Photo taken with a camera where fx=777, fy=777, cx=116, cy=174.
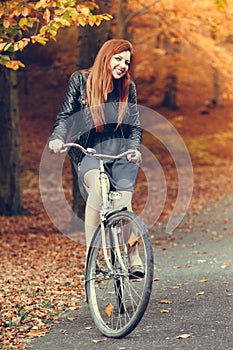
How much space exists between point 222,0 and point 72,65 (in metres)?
8.20

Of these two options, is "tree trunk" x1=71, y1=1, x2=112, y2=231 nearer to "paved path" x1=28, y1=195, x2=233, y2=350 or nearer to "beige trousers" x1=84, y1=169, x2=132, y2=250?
"paved path" x1=28, y1=195, x2=233, y2=350

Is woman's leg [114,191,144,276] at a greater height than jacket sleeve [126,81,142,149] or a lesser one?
lesser

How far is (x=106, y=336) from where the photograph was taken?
222 inches

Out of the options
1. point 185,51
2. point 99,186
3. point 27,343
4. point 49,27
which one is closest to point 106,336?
point 27,343

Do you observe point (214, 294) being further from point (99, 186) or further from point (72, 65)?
point (72, 65)

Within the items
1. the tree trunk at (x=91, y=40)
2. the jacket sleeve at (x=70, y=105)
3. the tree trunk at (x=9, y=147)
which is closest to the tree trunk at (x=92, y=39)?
the tree trunk at (x=91, y=40)

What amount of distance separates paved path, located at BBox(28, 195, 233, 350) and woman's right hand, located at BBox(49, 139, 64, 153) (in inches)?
55.4

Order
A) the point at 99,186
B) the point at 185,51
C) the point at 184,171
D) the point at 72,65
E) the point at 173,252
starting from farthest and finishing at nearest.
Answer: the point at 185,51 → the point at 184,171 → the point at 72,65 → the point at 173,252 → the point at 99,186

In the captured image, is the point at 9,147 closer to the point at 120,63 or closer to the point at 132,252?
the point at 120,63

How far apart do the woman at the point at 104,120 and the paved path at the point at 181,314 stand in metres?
0.85

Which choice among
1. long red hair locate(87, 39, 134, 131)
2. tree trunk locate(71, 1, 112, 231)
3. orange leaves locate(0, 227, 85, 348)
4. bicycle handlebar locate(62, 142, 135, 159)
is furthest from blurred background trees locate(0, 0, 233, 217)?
orange leaves locate(0, 227, 85, 348)

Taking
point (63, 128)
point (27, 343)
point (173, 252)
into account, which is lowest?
point (27, 343)

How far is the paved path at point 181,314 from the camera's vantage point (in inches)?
213

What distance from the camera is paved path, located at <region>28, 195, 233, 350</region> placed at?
5.41 m
